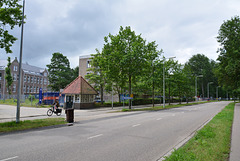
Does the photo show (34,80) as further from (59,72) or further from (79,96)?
(79,96)

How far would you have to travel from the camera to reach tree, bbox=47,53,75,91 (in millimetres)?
60688

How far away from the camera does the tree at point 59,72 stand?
60688mm

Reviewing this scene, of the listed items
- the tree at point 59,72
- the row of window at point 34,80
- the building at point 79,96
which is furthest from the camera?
the row of window at point 34,80

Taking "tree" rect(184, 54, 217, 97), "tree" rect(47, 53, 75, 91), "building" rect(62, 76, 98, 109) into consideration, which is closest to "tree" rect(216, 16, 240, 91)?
"building" rect(62, 76, 98, 109)

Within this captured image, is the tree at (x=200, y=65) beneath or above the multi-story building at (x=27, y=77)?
above

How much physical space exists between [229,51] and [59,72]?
153 ft

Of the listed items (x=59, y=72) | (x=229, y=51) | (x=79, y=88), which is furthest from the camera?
(x=59, y=72)

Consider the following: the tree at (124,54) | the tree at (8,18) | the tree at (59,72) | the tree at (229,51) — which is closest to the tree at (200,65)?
the tree at (229,51)

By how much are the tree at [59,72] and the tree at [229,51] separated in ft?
142

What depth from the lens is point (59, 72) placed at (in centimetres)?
6044

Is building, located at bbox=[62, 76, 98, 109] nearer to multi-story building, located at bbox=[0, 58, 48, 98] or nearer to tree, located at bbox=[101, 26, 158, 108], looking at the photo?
tree, located at bbox=[101, 26, 158, 108]

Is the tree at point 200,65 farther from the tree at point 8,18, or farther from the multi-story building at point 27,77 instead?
the tree at point 8,18

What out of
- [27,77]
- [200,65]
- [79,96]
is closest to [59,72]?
[27,77]

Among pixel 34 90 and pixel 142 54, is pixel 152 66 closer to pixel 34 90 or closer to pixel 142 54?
pixel 142 54
